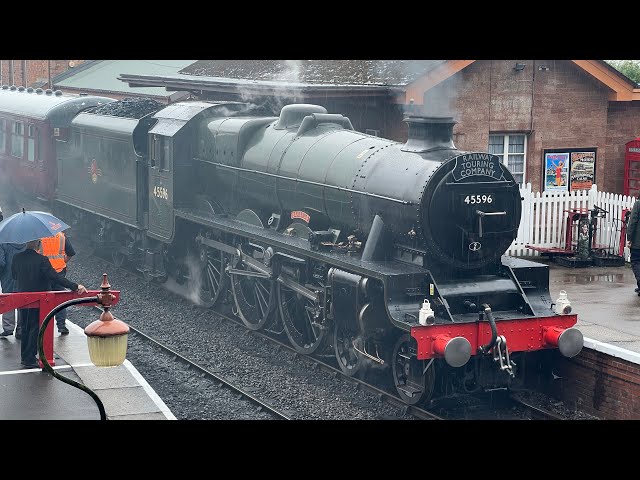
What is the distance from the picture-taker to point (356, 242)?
10.9 m

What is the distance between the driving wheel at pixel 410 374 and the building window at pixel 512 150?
25.3 ft

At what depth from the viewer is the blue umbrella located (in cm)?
942

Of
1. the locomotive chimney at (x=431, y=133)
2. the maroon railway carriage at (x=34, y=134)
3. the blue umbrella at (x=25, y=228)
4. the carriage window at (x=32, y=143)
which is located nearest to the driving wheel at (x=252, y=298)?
the locomotive chimney at (x=431, y=133)

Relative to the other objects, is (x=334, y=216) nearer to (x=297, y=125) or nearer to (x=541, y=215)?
(x=297, y=125)

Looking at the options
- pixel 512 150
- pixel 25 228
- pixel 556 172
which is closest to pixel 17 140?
pixel 512 150

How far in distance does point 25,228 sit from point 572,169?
35.6 feet

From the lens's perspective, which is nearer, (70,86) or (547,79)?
(547,79)

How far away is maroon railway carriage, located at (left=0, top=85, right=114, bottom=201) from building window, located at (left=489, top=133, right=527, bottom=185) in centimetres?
809

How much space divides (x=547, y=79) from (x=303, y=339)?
759 cm

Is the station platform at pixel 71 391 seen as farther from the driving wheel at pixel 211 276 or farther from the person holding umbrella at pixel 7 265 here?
the driving wheel at pixel 211 276

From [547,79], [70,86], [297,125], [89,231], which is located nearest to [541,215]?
[547,79]

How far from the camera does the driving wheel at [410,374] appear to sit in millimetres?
9650

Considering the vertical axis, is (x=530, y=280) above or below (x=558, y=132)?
below

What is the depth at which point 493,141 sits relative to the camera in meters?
16.9
